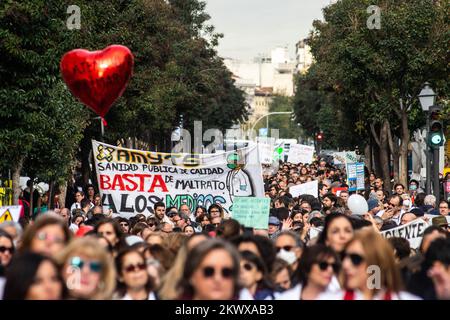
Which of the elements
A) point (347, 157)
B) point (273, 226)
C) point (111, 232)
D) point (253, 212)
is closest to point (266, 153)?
point (347, 157)

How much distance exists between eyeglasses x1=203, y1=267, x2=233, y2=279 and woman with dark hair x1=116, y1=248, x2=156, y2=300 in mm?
1121

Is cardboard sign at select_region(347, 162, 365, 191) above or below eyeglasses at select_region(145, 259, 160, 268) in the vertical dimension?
above

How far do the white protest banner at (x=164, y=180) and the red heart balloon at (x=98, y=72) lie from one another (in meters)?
3.02

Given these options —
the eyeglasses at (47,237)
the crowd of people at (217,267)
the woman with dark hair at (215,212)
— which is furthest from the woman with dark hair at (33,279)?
the woman with dark hair at (215,212)

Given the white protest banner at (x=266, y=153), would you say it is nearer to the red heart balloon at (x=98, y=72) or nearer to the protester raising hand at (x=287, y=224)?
the red heart balloon at (x=98, y=72)

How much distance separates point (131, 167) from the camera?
20562 millimetres

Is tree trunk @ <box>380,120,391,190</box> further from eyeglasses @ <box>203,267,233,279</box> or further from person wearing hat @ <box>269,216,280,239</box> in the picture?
eyeglasses @ <box>203,267,233,279</box>

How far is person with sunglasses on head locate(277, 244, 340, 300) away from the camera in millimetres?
7957

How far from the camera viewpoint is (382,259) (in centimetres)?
760

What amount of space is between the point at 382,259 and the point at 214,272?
4.23ft

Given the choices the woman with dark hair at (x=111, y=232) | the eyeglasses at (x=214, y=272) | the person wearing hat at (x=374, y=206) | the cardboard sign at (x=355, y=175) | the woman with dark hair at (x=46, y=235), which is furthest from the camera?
the cardboard sign at (x=355, y=175)

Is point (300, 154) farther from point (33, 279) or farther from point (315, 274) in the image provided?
point (33, 279)

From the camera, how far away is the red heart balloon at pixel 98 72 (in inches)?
666
